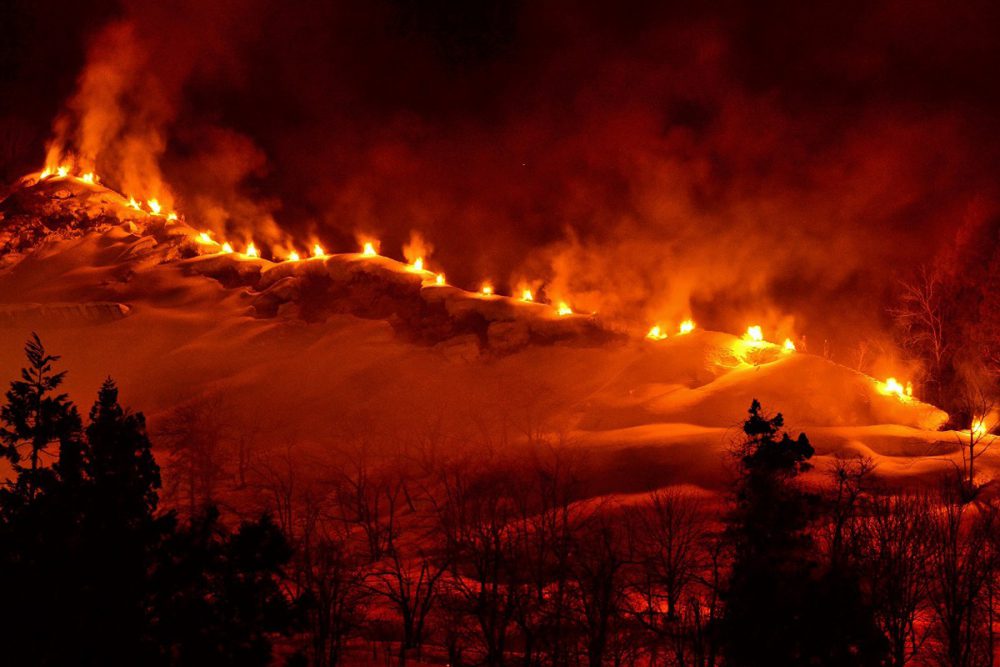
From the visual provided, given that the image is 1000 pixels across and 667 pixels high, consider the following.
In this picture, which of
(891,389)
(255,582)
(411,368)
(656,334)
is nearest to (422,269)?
(411,368)

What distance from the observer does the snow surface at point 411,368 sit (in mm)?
35375

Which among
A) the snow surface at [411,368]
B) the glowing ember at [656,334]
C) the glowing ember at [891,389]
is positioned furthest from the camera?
the glowing ember at [656,334]

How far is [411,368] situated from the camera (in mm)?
47031

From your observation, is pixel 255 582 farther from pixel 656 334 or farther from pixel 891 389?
pixel 656 334

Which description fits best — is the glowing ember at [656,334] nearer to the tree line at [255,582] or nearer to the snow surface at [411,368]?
the snow surface at [411,368]

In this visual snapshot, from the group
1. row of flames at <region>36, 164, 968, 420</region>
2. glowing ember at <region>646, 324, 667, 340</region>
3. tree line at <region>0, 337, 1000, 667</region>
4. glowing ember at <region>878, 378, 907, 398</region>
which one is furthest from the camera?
glowing ember at <region>646, 324, 667, 340</region>

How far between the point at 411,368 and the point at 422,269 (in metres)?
15.2

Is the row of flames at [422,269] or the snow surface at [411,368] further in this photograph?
the row of flames at [422,269]

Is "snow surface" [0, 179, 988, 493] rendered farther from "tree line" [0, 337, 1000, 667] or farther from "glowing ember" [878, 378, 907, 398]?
"tree line" [0, 337, 1000, 667]

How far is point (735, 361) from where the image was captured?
43.1 metres

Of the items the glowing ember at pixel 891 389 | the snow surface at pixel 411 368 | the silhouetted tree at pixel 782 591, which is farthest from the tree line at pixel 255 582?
the glowing ember at pixel 891 389

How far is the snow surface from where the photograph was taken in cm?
3538

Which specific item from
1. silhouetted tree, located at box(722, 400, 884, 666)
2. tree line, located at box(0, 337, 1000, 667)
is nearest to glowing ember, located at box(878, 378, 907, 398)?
tree line, located at box(0, 337, 1000, 667)

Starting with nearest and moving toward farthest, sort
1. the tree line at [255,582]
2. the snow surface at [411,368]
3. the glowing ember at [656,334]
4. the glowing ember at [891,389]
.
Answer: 1. the tree line at [255,582]
2. the snow surface at [411,368]
3. the glowing ember at [891,389]
4. the glowing ember at [656,334]
